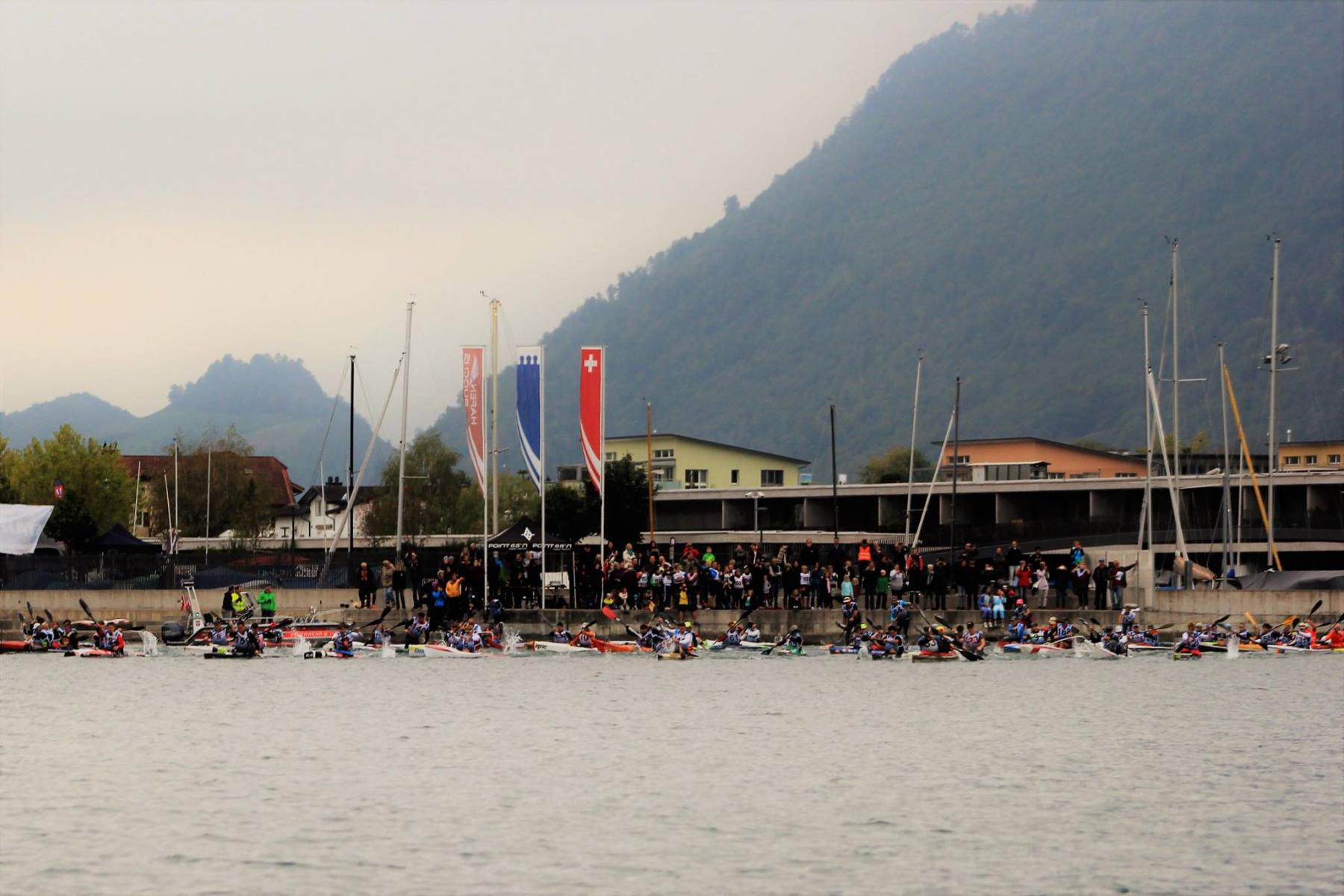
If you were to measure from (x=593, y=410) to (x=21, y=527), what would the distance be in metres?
27.8

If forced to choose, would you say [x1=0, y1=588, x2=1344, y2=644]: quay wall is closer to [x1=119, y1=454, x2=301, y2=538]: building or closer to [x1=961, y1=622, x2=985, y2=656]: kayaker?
[x1=961, y1=622, x2=985, y2=656]: kayaker

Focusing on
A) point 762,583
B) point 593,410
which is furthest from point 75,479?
point 762,583

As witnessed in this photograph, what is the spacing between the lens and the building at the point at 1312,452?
497 feet

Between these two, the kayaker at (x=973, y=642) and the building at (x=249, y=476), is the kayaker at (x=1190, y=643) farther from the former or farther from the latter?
the building at (x=249, y=476)

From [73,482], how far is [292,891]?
8887cm

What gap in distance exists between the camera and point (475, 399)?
6406cm

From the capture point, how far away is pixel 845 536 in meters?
112

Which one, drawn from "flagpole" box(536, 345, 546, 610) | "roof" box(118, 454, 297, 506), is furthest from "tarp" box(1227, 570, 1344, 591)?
"roof" box(118, 454, 297, 506)

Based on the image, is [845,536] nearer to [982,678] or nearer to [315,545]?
[315,545]

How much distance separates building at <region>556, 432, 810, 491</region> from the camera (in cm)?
14525

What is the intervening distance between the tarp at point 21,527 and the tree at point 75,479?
89.6ft

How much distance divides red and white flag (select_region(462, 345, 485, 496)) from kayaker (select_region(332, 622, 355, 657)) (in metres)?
8.62

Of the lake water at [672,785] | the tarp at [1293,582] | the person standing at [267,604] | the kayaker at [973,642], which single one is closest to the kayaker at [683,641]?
the lake water at [672,785]

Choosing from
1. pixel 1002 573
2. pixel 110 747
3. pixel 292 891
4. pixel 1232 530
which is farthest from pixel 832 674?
pixel 1232 530
